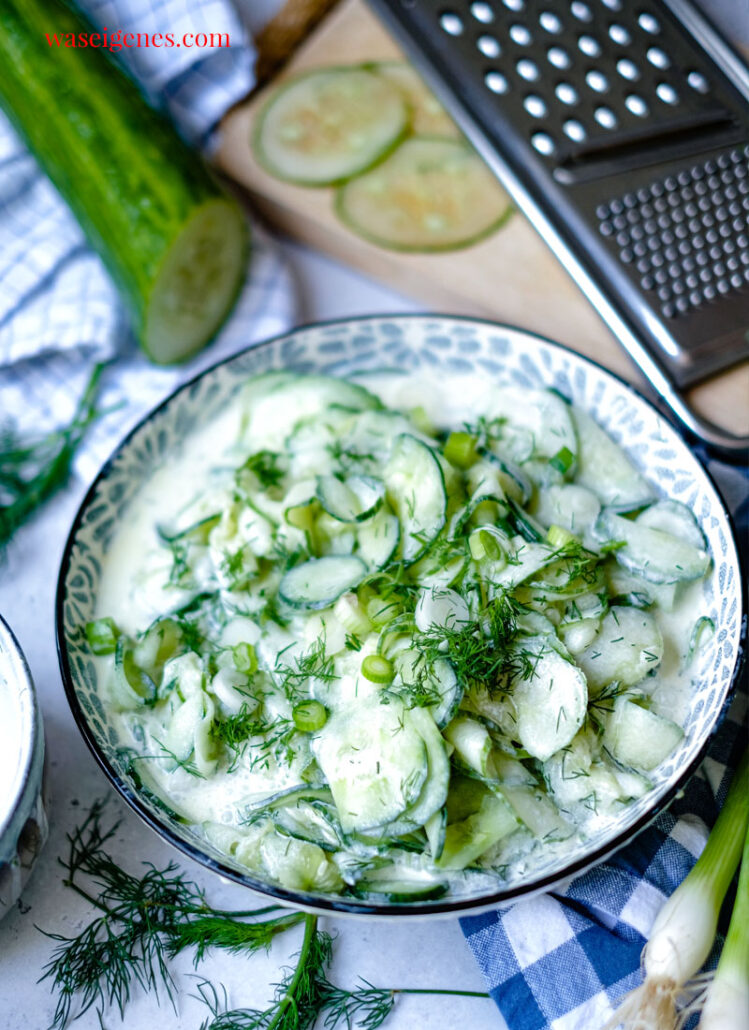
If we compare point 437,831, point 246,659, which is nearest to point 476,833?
point 437,831

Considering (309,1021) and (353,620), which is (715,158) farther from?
(309,1021)

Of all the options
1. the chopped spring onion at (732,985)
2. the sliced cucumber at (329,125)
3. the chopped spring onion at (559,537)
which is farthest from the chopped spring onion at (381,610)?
the sliced cucumber at (329,125)

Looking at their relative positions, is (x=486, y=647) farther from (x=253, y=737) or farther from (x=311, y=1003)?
(x=311, y=1003)

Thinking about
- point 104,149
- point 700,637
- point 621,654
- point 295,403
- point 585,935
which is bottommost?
point 585,935

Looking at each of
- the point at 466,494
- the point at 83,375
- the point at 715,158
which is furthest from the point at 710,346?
the point at 83,375

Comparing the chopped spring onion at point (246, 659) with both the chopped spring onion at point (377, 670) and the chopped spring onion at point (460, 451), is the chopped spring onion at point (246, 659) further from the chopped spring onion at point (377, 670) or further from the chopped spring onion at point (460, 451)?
the chopped spring onion at point (460, 451)

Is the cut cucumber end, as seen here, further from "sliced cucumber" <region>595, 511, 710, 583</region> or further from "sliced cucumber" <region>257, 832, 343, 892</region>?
"sliced cucumber" <region>257, 832, 343, 892</region>
